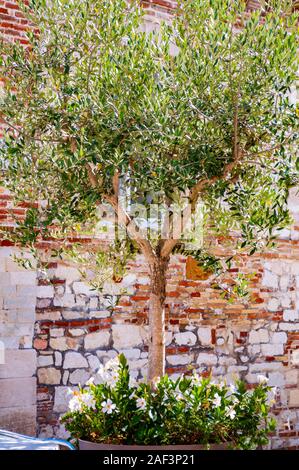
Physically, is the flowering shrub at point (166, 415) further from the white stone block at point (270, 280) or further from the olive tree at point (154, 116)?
the white stone block at point (270, 280)

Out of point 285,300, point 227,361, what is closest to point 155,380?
point 227,361

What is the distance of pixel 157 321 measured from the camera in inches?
233

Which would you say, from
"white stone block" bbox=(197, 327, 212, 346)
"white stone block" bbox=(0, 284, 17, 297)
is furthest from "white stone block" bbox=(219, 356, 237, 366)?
"white stone block" bbox=(0, 284, 17, 297)

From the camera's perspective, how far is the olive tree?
5.35 metres

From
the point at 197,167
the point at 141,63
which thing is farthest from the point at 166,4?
the point at 197,167

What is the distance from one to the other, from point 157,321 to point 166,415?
82 cm

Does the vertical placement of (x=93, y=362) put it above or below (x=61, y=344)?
below

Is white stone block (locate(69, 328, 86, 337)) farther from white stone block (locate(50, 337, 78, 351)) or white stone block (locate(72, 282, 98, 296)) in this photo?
white stone block (locate(72, 282, 98, 296))

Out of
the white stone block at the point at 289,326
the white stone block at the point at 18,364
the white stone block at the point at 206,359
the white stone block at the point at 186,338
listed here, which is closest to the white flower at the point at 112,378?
the white stone block at the point at 18,364

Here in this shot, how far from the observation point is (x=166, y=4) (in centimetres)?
871

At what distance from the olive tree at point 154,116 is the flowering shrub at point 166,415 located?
0.44m

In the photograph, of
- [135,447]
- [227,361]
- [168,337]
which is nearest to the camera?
[135,447]

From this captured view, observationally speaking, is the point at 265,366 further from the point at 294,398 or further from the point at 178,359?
the point at 178,359

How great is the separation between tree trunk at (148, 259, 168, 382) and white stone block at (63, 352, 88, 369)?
2.04 metres
